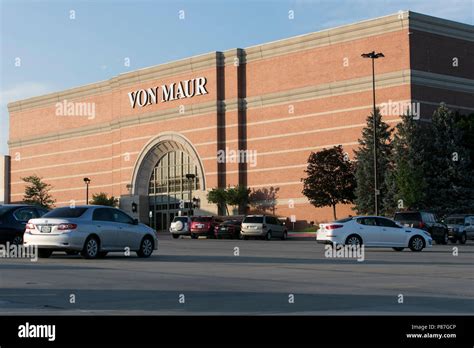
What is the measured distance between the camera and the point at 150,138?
271ft

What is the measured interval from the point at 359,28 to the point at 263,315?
54.7 m

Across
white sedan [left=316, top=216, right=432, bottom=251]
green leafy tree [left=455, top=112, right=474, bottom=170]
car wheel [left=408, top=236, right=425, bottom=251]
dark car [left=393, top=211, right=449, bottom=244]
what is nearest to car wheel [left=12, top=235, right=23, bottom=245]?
white sedan [left=316, top=216, right=432, bottom=251]

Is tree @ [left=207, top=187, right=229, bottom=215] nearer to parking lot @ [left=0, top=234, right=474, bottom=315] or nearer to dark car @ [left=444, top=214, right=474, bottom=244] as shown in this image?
dark car @ [left=444, top=214, right=474, bottom=244]

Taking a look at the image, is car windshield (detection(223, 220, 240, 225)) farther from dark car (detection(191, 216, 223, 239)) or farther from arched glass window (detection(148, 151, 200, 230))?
arched glass window (detection(148, 151, 200, 230))

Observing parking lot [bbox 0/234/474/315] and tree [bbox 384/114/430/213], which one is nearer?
parking lot [bbox 0/234/474/315]

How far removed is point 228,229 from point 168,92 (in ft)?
102

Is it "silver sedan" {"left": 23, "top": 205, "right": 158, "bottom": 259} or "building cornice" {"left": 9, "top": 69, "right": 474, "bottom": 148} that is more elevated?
"building cornice" {"left": 9, "top": 69, "right": 474, "bottom": 148}

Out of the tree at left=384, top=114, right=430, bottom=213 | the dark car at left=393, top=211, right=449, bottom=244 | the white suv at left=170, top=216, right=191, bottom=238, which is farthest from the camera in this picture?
the tree at left=384, top=114, right=430, bottom=213

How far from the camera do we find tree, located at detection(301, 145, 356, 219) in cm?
6131

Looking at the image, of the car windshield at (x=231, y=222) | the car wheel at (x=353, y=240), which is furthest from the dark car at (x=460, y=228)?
the car wheel at (x=353, y=240)

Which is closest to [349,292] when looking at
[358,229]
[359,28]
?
[358,229]
